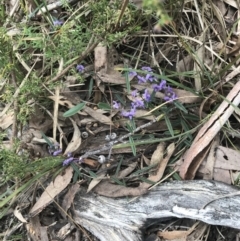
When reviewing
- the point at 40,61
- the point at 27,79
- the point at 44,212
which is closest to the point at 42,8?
the point at 40,61

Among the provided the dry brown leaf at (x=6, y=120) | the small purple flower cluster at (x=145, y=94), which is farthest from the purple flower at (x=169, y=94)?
the dry brown leaf at (x=6, y=120)

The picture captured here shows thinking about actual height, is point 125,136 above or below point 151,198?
above

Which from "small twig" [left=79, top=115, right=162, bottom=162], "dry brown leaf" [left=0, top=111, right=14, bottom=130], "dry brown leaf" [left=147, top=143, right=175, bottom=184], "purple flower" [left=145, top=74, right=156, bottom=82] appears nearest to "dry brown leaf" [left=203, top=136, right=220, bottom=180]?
"dry brown leaf" [left=147, top=143, right=175, bottom=184]

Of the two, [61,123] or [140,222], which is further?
[61,123]

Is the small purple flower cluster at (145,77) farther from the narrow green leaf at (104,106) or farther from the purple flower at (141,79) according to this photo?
the narrow green leaf at (104,106)

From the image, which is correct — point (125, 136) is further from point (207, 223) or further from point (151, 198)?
point (207, 223)

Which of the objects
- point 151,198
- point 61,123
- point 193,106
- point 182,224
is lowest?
point 182,224
